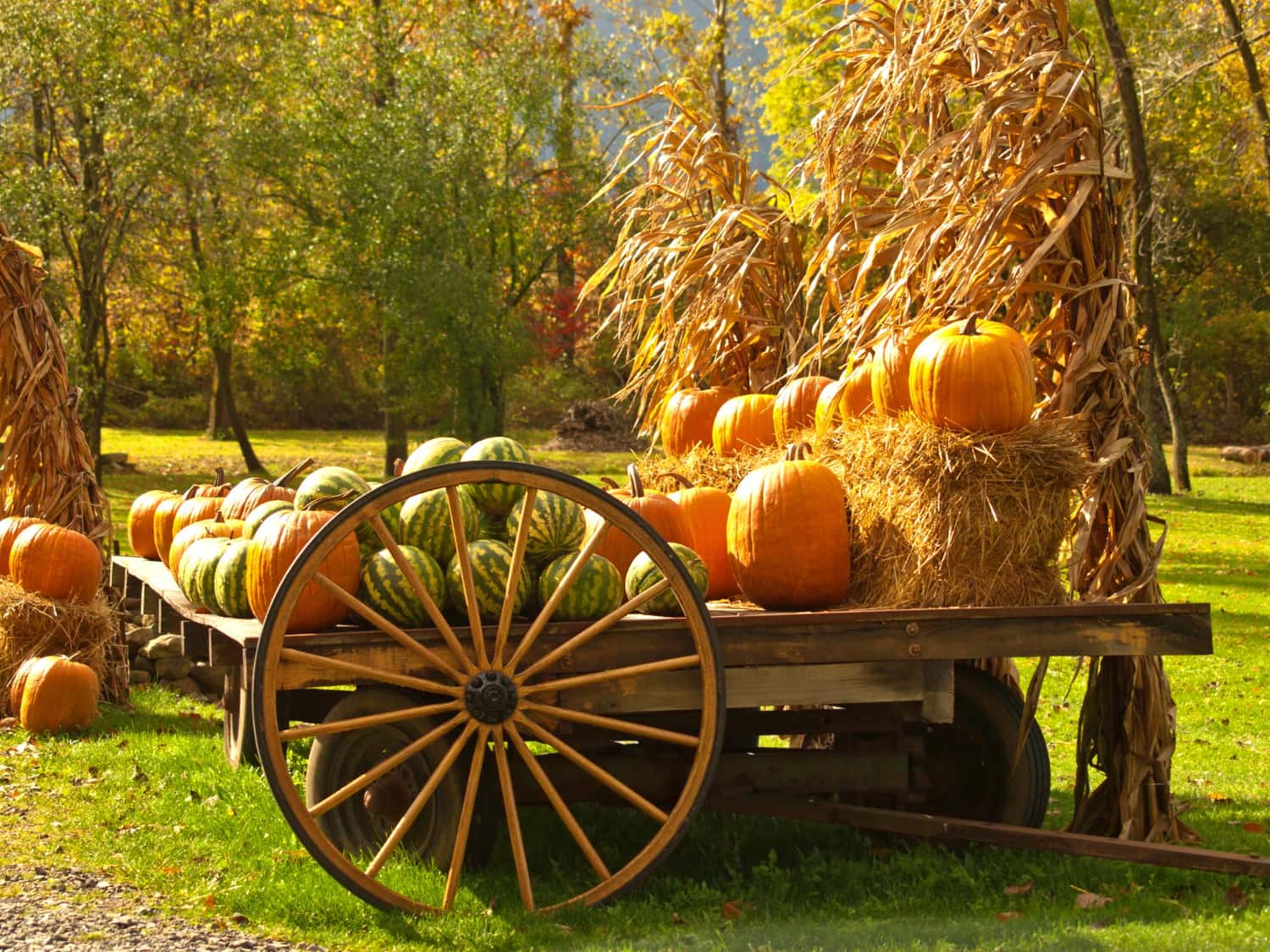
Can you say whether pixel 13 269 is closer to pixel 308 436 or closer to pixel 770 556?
pixel 770 556

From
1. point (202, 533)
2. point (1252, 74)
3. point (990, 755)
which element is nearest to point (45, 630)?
point (202, 533)

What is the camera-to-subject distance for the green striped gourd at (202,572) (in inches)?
184

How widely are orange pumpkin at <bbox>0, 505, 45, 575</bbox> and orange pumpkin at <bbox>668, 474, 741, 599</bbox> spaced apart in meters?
3.80

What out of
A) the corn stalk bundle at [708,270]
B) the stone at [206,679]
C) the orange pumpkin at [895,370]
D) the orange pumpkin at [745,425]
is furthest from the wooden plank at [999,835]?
the stone at [206,679]

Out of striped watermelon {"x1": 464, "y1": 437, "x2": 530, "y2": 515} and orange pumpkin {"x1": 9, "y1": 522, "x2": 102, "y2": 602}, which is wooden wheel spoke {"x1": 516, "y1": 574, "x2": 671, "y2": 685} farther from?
orange pumpkin {"x1": 9, "y1": 522, "x2": 102, "y2": 602}

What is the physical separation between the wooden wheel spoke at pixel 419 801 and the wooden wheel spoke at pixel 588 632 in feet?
0.74

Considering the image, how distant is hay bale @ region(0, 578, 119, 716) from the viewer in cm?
681

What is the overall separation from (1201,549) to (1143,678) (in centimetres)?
1120

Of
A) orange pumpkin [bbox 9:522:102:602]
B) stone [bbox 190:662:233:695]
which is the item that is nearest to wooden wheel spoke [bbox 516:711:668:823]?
orange pumpkin [bbox 9:522:102:602]

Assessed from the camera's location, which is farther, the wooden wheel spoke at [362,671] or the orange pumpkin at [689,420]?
the orange pumpkin at [689,420]

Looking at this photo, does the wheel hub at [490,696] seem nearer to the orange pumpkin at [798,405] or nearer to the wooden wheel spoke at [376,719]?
the wooden wheel spoke at [376,719]

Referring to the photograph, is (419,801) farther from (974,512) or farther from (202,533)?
(202,533)

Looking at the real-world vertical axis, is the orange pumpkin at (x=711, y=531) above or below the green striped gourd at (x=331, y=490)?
→ below

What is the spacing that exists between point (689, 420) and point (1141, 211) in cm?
1528
